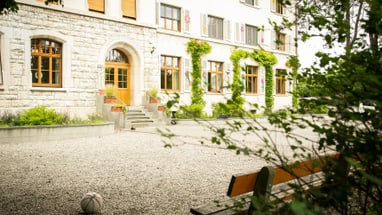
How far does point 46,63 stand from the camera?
14.1 meters

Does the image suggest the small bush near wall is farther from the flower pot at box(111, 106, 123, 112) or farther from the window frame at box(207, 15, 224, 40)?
the window frame at box(207, 15, 224, 40)

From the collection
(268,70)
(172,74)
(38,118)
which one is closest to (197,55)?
(172,74)

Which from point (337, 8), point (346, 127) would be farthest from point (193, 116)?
point (337, 8)

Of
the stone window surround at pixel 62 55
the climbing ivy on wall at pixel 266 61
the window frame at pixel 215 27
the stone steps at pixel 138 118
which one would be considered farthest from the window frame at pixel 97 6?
the climbing ivy on wall at pixel 266 61

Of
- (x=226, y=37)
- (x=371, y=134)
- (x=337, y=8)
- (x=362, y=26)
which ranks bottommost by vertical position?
(x=371, y=134)

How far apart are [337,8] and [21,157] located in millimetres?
7473

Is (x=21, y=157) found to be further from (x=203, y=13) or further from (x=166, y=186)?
(x=203, y=13)

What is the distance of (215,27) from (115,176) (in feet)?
53.4

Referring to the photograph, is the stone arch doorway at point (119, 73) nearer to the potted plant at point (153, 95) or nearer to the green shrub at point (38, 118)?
the potted plant at point (153, 95)

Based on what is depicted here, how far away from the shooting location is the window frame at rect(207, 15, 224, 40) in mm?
20441

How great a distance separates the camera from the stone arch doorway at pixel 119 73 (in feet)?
53.7

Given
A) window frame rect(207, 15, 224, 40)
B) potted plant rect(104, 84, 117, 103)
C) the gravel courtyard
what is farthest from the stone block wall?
window frame rect(207, 15, 224, 40)

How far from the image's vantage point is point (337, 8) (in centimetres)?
177

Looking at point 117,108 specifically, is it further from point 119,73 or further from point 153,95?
point 119,73
